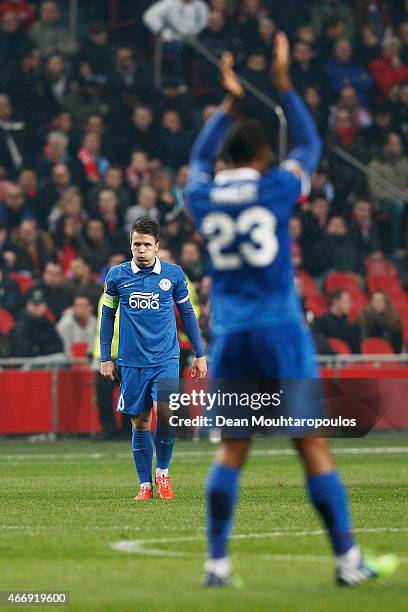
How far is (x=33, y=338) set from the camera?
2208 cm

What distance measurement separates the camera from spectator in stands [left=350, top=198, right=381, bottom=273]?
2562cm

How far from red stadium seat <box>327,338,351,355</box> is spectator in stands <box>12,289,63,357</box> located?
390cm

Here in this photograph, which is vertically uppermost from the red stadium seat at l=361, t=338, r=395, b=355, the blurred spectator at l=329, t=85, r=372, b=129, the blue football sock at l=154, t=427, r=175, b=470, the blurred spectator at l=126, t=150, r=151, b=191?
the blurred spectator at l=329, t=85, r=372, b=129

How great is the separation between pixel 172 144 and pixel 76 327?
4559 mm

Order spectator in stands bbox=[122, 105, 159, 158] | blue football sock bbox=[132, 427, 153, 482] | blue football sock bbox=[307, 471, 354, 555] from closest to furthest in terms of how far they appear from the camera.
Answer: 1. blue football sock bbox=[307, 471, 354, 555]
2. blue football sock bbox=[132, 427, 153, 482]
3. spectator in stands bbox=[122, 105, 159, 158]

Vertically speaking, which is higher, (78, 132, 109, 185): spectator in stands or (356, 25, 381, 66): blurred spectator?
(356, 25, 381, 66): blurred spectator

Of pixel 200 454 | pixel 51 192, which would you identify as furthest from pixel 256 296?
pixel 51 192

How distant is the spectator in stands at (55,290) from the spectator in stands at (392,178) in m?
6.31

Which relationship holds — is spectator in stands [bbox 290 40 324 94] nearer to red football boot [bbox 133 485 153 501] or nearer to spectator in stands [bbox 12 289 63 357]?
spectator in stands [bbox 12 289 63 357]

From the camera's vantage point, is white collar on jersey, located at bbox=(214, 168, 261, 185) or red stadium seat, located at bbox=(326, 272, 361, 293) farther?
red stadium seat, located at bbox=(326, 272, 361, 293)

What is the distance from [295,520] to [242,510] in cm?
92

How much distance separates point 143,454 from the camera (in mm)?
13125

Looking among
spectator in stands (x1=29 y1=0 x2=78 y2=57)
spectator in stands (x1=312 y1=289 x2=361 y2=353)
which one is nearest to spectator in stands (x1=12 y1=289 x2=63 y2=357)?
spectator in stands (x1=312 y1=289 x2=361 y2=353)

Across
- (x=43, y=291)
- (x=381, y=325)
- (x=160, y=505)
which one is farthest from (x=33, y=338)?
(x=160, y=505)
